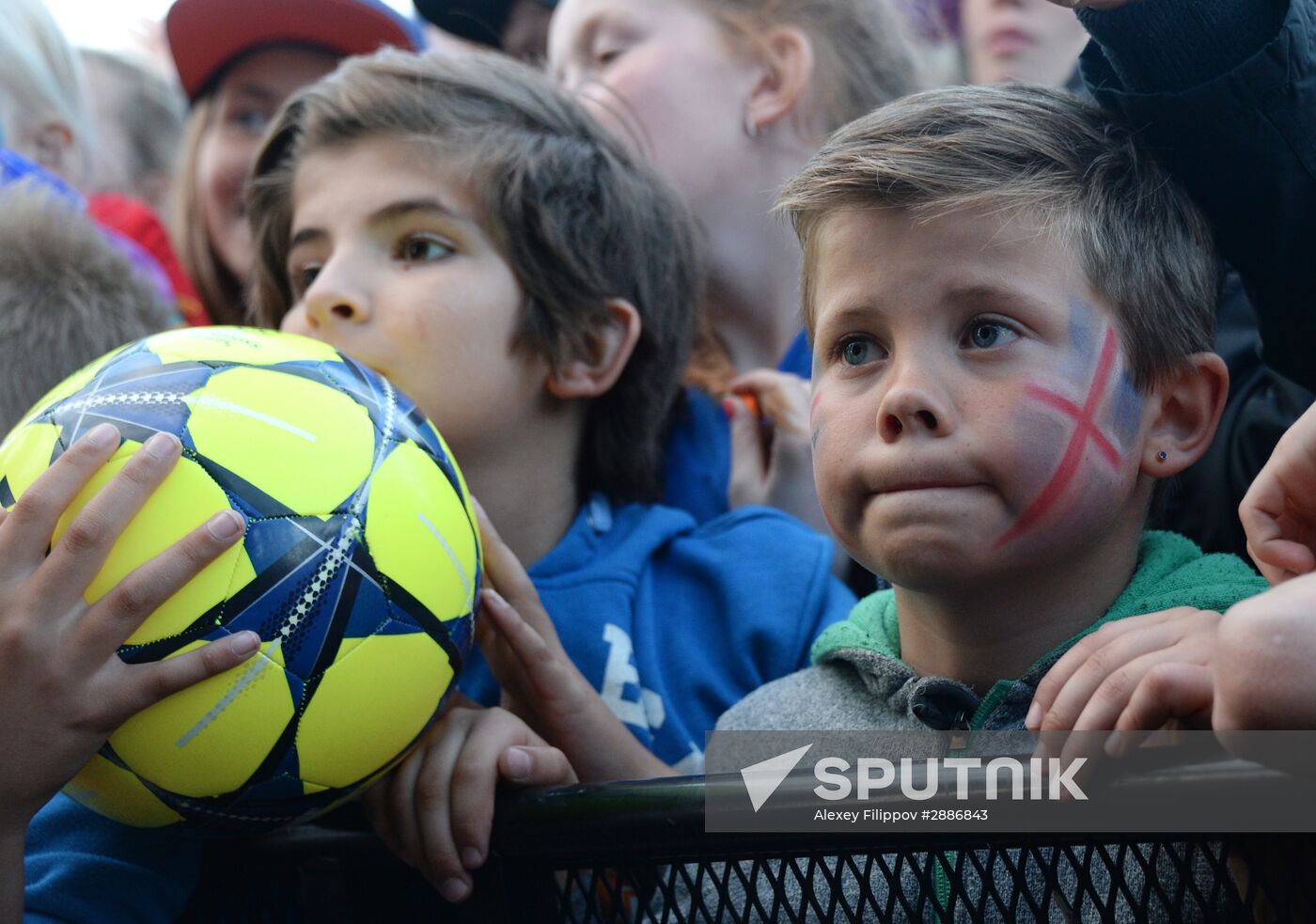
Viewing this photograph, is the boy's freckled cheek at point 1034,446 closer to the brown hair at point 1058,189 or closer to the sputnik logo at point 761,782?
the brown hair at point 1058,189

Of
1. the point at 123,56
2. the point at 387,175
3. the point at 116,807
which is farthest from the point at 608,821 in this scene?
the point at 123,56

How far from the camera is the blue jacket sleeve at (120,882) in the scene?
64.4 inches

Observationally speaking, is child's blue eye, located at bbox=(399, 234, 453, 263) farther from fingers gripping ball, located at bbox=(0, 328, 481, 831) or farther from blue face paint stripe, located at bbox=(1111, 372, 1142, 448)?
blue face paint stripe, located at bbox=(1111, 372, 1142, 448)

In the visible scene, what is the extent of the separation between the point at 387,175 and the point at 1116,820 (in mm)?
1617

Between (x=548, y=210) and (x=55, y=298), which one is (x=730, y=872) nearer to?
(x=548, y=210)

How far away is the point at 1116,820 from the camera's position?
42.7 inches

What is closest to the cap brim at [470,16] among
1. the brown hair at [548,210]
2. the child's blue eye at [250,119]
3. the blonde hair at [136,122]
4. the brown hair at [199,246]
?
the child's blue eye at [250,119]

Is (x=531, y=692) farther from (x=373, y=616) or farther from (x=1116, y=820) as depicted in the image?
(x=1116, y=820)

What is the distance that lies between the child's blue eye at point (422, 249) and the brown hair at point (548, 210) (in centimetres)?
9

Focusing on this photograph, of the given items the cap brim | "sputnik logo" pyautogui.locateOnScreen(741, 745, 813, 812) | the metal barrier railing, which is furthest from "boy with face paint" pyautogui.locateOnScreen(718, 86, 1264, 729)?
the cap brim

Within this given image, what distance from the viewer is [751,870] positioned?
136 centimetres

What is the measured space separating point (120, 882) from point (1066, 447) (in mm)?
1177

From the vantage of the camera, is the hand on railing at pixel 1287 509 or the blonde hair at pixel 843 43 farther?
the blonde hair at pixel 843 43

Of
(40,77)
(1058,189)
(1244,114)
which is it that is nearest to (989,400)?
(1058,189)
